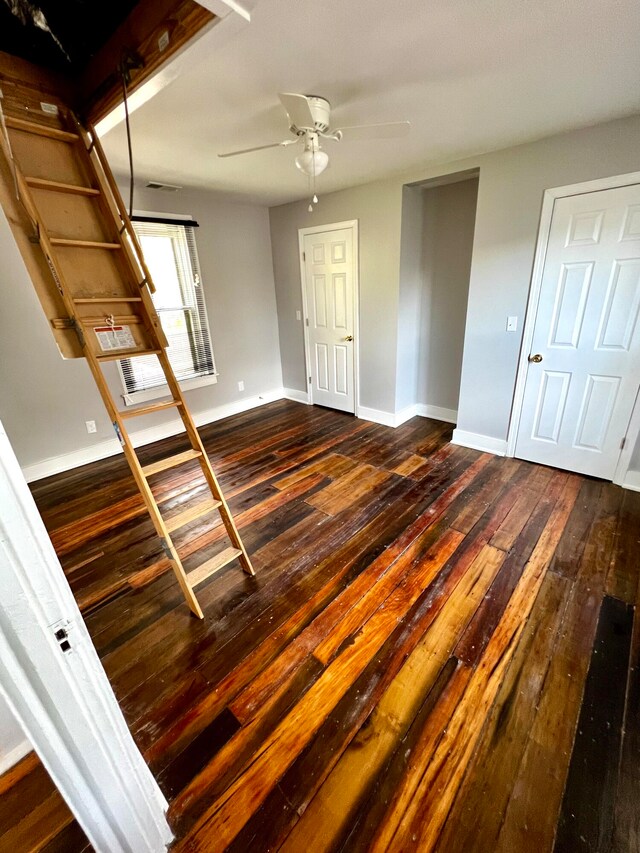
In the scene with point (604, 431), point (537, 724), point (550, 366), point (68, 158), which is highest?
point (68, 158)

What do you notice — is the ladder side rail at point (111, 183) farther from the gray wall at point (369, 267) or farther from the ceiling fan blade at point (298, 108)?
the gray wall at point (369, 267)

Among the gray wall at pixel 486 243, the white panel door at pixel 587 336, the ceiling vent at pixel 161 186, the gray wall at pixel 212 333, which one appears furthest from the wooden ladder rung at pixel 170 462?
the ceiling vent at pixel 161 186

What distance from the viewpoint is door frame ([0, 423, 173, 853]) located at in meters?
0.60

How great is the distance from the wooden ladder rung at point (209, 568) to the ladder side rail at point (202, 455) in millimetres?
54

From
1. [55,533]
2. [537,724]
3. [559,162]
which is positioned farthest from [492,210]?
[55,533]

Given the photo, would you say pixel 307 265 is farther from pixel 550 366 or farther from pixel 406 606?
pixel 406 606

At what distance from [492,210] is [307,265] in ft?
6.79

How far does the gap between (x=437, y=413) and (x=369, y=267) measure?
180 centimetres

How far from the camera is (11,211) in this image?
1.34 metres

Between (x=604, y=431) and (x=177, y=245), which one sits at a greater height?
(x=177, y=245)

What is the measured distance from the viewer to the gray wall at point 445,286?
11.1ft

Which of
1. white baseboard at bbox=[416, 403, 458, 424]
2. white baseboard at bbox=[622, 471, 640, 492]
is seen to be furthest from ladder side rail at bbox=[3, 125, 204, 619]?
white baseboard at bbox=[416, 403, 458, 424]

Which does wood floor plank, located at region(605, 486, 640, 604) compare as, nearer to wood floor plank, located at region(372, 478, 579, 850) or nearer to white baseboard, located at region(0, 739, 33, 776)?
wood floor plank, located at region(372, 478, 579, 850)

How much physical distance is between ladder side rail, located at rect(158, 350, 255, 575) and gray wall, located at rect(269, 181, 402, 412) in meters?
2.44
